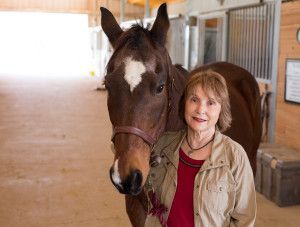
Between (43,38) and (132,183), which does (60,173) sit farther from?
(43,38)

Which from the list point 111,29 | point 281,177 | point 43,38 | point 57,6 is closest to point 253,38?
point 281,177

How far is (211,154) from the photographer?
1331 millimetres

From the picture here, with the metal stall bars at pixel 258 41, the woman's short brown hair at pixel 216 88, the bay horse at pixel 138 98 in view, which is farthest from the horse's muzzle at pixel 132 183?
the metal stall bars at pixel 258 41

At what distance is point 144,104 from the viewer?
138 cm

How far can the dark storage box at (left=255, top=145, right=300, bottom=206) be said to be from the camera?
10.5 feet

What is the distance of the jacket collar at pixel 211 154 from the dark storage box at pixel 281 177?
201cm

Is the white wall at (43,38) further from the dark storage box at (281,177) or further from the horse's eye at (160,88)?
the horse's eye at (160,88)

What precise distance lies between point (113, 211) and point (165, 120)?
67.8 inches

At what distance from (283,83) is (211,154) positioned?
110 inches

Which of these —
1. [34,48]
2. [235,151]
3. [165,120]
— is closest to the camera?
[235,151]

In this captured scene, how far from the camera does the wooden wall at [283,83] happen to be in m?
3.62

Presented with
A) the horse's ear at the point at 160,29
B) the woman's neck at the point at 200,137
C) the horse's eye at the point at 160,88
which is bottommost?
the woman's neck at the point at 200,137

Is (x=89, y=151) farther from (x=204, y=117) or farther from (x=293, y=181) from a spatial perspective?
(x=204, y=117)

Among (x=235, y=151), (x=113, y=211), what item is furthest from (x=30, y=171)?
(x=235, y=151)
